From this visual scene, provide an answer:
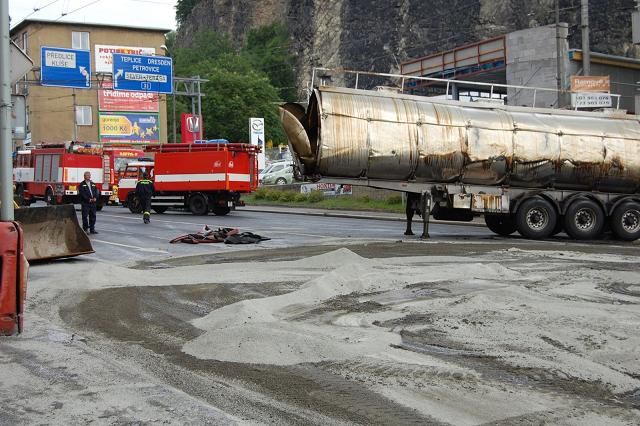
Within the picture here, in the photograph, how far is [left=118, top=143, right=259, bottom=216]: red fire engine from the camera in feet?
117

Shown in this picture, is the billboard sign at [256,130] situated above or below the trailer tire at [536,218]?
above

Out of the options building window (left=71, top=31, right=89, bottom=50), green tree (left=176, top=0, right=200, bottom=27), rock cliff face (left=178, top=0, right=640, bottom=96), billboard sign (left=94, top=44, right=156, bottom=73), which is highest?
green tree (left=176, top=0, right=200, bottom=27)

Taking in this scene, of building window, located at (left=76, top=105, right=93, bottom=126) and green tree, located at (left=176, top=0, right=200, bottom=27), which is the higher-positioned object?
green tree, located at (left=176, top=0, right=200, bottom=27)

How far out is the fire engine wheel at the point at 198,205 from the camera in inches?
1417

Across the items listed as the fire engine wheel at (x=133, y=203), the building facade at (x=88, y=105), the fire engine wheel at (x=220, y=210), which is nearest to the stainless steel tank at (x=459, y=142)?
the fire engine wheel at (x=220, y=210)

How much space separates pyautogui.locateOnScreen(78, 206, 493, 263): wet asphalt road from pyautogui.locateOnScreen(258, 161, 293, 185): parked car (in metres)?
25.0

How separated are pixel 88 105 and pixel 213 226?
155ft

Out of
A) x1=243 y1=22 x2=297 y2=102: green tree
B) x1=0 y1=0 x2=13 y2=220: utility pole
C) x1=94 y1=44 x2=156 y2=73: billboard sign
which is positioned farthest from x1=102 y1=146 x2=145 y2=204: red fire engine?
x1=243 y1=22 x2=297 y2=102: green tree

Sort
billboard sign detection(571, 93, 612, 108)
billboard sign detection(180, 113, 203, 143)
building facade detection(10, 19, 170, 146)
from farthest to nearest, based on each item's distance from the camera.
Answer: building facade detection(10, 19, 170, 146), billboard sign detection(180, 113, 203, 143), billboard sign detection(571, 93, 612, 108)

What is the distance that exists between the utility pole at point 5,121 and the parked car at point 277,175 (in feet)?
154

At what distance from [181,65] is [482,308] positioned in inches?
4063

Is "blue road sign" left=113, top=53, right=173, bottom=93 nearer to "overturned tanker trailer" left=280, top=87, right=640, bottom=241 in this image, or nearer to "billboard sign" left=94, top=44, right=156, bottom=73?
"overturned tanker trailer" left=280, top=87, right=640, bottom=241

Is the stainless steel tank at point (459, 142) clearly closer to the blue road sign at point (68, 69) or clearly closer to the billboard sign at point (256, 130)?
the blue road sign at point (68, 69)

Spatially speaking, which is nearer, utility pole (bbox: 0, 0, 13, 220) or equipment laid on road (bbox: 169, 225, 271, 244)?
utility pole (bbox: 0, 0, 13, 220)
